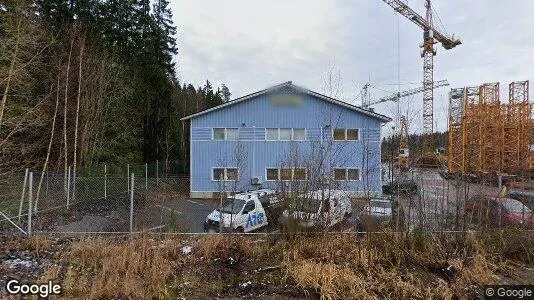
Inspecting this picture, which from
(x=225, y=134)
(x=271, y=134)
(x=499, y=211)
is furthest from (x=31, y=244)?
(x=271, y=134)

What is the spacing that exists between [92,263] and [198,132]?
1763cm

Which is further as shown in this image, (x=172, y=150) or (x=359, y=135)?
(x=172, y=150)

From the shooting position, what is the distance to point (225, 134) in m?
23.3

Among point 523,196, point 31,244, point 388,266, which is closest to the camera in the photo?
point 388,266

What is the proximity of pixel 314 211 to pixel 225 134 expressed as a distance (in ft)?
56.4

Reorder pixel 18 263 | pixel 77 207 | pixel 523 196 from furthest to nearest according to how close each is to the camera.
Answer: pixel 77 207, pixel 523 196, pixel 18 263

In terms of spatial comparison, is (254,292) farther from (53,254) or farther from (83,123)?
(83,123)

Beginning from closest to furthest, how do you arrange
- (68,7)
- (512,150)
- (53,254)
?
(53,254) < (68,7) < (512,150)

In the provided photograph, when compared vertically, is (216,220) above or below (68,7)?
below

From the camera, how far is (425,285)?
5.46m

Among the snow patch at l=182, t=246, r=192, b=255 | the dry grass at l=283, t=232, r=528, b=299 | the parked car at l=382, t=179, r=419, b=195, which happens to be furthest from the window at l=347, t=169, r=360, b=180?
the snow patch at l=182, t=246, r=192, b=255

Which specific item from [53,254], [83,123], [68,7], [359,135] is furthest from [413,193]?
[68,7]

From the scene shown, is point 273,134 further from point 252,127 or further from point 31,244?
point 31,244

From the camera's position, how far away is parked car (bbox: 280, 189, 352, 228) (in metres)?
6.54
